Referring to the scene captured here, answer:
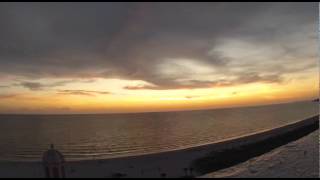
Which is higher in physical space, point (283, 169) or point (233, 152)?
point (283, 169)

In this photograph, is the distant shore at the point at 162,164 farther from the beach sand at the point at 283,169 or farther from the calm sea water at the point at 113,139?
the calm sea water at the point at 113,139

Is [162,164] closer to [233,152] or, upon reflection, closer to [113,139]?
[233,152]

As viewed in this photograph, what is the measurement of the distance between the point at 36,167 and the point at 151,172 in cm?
1017

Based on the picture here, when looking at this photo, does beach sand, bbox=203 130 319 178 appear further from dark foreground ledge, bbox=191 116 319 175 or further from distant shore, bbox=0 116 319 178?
dark foreground ledge, bbox=191 116 319 175

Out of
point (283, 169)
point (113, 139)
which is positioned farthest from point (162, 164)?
point (113, 139)

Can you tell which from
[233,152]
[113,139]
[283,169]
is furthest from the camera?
[113,139]

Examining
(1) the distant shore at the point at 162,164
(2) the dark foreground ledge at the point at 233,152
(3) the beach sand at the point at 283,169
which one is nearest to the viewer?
(3) the beach sand at the point at 283,169

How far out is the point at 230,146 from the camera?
38781mm

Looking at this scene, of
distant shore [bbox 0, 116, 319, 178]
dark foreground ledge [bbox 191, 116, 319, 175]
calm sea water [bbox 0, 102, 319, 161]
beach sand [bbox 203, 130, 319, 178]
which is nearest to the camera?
beach sand [bbox 203, 130, 319, 178]

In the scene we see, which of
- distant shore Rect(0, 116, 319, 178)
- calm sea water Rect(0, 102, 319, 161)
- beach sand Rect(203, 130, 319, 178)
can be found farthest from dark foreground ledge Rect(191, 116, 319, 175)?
calm sea water Rect(0, 102, 319, 161)

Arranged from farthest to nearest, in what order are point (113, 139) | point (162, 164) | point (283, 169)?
point (113, 139)
point (162, 164)
point (283, 169)

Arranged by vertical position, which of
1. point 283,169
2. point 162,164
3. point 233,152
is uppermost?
point 283,169

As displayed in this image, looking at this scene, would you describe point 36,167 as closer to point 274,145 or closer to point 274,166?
point 274,166

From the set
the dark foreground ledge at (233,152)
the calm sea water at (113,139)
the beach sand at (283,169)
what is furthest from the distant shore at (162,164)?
the calm sea water at (113,139)
